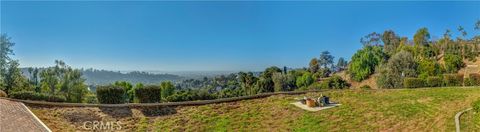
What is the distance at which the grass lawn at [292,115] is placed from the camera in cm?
1147

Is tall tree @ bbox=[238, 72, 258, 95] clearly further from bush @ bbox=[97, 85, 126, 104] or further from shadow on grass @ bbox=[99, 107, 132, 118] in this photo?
shadow on grass @ bbox=[99, 107, 132, 118]

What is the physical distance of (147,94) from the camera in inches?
648

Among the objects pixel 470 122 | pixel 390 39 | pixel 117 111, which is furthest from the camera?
pixel 390 39

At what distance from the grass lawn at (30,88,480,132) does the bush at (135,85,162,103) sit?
1.40 meters

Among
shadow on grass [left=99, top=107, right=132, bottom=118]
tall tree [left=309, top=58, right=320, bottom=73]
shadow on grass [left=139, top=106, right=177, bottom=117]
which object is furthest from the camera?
tall tree [left=309, top=58, right=320, bottom=73]

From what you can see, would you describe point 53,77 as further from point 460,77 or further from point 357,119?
point 460,77

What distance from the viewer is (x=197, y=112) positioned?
48.3 ft

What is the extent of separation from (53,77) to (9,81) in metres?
4.51

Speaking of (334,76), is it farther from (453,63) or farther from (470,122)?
(470,122)

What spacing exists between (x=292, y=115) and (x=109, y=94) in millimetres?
8310

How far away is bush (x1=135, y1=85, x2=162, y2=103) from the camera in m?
16.4

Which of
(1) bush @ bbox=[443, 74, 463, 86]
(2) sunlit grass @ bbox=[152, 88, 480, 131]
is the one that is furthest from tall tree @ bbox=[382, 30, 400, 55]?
(2) sunlit grass @ bbox=[152, 88, 480, 131]

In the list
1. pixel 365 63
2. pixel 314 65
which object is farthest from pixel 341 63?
pixel 365 63

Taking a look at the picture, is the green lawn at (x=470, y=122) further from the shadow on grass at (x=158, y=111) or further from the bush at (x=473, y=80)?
the bush at (x=473, y=80)
